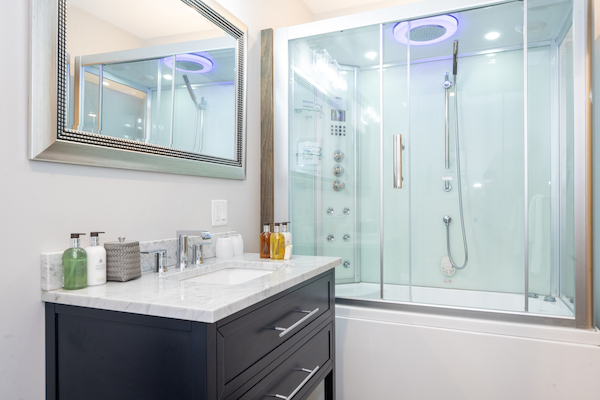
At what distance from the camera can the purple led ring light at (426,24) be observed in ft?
6.59

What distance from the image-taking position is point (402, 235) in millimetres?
2303

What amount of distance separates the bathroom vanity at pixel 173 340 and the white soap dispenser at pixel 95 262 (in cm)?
3

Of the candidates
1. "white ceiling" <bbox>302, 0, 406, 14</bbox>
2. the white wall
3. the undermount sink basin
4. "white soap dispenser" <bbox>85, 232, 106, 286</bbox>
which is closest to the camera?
the white wall

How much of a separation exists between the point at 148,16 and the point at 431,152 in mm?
1705

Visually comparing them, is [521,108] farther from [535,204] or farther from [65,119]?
[65,119]

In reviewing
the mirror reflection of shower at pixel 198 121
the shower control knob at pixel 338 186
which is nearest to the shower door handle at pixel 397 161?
the shower control knob at pixel 338 186

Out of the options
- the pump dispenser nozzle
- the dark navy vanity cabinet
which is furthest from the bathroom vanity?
the pump dispenser nozzle

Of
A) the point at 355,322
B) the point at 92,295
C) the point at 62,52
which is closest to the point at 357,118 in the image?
the point at 355,322

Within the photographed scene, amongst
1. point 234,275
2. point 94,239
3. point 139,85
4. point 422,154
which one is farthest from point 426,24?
point 94,239

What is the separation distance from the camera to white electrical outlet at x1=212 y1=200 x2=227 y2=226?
180 cm

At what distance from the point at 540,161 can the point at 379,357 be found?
1.26 m

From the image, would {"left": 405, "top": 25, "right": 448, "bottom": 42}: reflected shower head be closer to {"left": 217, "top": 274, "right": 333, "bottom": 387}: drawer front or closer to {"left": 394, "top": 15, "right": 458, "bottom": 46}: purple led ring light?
{"left": 394, "top": 15, "right": 458, "bottom": 46}: purple led ring light

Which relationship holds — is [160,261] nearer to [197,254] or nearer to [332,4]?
[197,254]

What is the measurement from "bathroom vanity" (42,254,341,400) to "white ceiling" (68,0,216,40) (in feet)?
2.81
